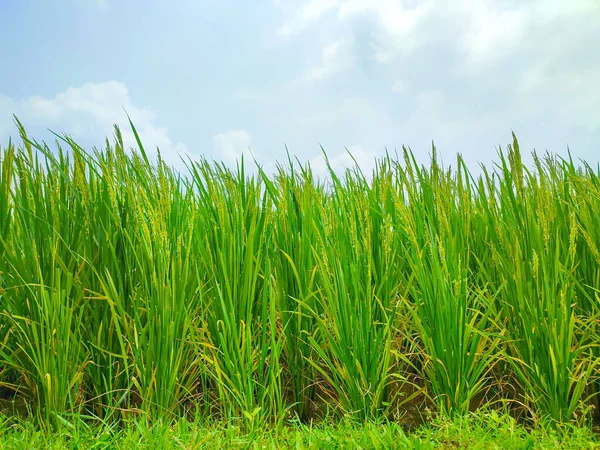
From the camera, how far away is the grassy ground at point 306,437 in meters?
2.40

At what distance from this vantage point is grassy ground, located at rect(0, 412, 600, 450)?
2.40 metres

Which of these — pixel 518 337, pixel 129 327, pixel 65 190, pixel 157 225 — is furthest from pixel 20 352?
pixel 518 337

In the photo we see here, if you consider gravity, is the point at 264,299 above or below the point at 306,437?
above

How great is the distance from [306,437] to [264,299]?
0.71 metres

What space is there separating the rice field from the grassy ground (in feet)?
0.30

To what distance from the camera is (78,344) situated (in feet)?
9.28

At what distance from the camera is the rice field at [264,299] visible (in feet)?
8.80

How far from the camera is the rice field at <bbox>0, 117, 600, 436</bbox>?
8.80 ft

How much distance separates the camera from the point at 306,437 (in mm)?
2533

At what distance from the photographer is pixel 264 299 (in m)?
2.77

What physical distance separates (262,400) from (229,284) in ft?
1.99

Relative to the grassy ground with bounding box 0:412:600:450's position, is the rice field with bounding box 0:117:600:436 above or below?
above

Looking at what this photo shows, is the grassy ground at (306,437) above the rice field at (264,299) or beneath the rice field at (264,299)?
beneath

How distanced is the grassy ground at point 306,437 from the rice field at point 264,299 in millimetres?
91
